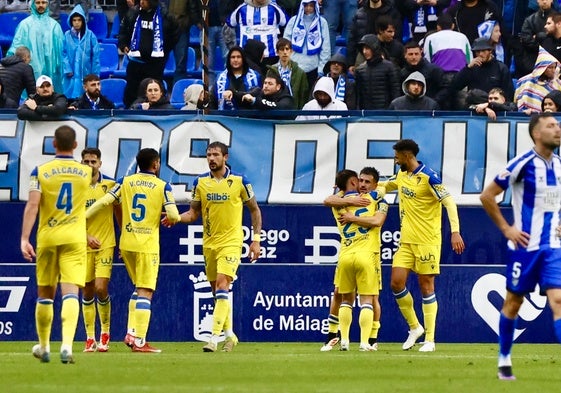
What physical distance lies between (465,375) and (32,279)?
774 centimetres

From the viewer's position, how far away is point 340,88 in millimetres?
20609

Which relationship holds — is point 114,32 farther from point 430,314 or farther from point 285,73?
point 430,314

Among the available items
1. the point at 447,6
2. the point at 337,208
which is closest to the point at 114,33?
the point at 447,6

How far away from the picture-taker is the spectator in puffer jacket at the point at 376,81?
2023 centimetres

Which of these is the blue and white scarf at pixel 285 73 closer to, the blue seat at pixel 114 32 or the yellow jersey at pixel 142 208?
the blue seat at pixel 114 32

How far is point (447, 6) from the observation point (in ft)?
76.0

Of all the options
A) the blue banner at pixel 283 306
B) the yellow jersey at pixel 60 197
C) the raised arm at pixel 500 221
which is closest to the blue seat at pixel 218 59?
the blue banner at pixel 283 306

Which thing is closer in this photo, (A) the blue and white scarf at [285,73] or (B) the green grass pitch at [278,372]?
(B) the green grass pitch at [278,372]

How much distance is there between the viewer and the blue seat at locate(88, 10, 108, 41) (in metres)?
25.7

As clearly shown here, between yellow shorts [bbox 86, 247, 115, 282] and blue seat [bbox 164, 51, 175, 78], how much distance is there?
304 inches

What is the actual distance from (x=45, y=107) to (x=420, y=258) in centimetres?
526

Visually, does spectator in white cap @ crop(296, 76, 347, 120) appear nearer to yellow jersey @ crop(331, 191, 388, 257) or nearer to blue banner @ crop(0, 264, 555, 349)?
blue banner @ crop(0, 264, 555, 349)

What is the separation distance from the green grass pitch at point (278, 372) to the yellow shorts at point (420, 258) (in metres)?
1.00

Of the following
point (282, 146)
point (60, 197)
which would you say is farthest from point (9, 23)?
point (60, 197)
